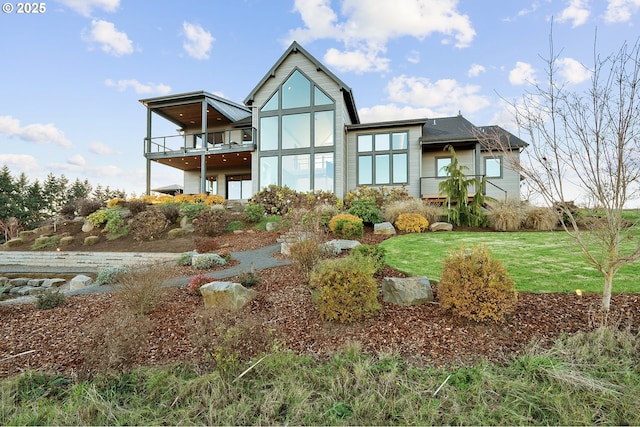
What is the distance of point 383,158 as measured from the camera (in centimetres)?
1644

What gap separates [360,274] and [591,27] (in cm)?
393

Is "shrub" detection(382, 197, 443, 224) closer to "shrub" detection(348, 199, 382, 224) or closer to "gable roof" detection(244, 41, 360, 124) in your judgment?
"shrub" detection(348, 199, 382, 224)

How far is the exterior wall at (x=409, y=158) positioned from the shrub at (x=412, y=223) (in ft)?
17.5

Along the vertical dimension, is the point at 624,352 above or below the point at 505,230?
below

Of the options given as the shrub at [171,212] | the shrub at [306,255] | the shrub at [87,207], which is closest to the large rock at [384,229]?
the shrub at [306,255]

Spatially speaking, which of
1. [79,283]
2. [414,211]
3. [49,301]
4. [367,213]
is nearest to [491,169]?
[414,211]

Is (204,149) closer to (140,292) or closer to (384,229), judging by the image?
(384,229)

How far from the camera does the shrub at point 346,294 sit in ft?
12.3

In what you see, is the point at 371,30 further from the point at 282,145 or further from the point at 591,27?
the point at 591,27

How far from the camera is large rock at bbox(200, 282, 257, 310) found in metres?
4.71

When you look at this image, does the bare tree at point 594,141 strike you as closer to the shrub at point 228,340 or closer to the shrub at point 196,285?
the shrub at point 228,340

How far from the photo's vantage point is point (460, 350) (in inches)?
123

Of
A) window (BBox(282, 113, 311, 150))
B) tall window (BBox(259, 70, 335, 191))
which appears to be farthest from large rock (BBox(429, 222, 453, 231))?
window (BBox(282, 113, 311, 150))

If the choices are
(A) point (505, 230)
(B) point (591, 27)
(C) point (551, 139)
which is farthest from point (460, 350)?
(A) point (505, 230)
